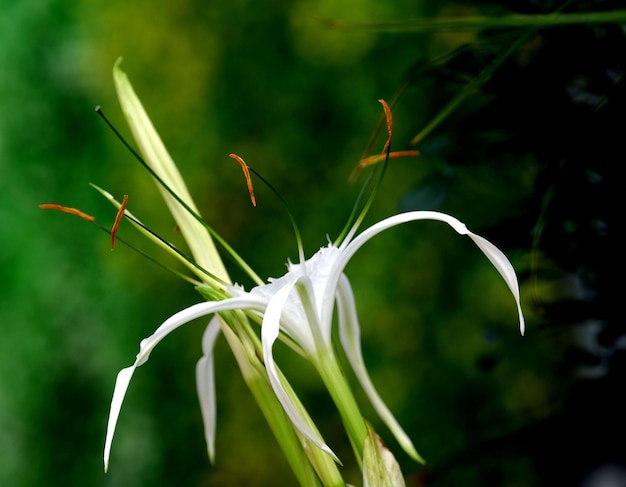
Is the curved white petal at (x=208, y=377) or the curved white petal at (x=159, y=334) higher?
the curved white petal at (x=159, y=334)

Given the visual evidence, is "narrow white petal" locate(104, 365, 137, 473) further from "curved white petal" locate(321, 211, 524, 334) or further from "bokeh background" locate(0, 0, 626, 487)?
"bokeh background" locate(0, 0, 626, 487)

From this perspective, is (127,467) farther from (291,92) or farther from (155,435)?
(291,92)

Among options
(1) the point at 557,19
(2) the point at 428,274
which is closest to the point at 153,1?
(2) the point at 428,274

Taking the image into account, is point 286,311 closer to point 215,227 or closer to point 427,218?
point 427,218

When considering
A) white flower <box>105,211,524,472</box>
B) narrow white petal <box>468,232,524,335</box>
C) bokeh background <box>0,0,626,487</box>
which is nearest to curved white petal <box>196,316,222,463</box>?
white flower <box>105,211,524,472</box>

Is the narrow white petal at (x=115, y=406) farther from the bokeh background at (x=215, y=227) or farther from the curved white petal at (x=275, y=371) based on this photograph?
the bokeh background at (x=215, y=227)

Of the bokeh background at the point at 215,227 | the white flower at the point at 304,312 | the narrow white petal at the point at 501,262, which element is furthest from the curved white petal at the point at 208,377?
the bokeh background at the point at 215,227

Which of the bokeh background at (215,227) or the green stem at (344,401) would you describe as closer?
the green stem at (344,401)
